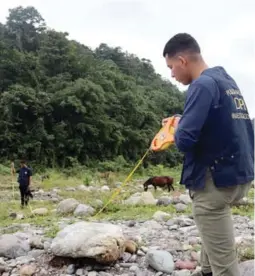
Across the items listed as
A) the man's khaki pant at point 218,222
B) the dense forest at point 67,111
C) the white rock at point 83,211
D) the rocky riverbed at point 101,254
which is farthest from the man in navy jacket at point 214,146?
the dense forest at point 67,111

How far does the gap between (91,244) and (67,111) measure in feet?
71.4

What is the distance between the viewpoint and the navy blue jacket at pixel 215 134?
196cm

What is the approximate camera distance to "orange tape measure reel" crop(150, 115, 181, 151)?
2359 mm

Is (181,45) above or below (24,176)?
above

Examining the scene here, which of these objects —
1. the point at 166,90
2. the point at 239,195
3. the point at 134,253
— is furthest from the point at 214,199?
the point at 166,90

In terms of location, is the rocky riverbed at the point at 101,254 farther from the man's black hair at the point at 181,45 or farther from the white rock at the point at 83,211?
the white rock at the point at 83,211

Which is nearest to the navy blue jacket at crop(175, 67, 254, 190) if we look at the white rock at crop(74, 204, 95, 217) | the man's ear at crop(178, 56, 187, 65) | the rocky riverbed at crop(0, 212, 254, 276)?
the man's ear at crop(178, 56, 187, 65)

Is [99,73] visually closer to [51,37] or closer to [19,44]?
[51,37]

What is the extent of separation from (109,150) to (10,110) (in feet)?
21.1

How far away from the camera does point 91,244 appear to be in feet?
11.4

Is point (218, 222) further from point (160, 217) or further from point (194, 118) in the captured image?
point (160, 217)

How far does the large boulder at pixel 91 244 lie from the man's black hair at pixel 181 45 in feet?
6.08

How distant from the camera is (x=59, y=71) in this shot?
28.1m

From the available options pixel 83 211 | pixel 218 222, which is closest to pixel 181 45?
pixel 218 222
